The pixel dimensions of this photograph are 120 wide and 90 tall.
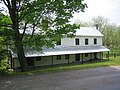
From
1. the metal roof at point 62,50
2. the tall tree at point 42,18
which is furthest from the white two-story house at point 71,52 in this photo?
the tall tree at point 42,18

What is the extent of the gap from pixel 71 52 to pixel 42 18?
1326 cm

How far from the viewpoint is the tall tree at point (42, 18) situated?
70.7ft

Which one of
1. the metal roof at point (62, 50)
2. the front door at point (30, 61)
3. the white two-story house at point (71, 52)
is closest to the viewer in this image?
the metal roof at point (62, 50)

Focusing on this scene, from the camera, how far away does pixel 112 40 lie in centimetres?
6619

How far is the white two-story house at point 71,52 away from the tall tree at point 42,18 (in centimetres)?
638

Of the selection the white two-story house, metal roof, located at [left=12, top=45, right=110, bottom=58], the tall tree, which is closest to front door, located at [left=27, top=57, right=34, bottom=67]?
the white two-story house

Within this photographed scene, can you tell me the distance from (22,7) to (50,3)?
3.43 m

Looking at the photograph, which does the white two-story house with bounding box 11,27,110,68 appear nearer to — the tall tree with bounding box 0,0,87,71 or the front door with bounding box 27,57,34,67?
the front door with bounding box 27,57,34,67

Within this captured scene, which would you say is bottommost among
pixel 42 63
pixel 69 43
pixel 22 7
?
pixel 42 63

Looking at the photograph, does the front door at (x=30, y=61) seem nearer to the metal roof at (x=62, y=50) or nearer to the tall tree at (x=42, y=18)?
the metal roof at (x=62, y=50)

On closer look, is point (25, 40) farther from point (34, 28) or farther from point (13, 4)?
point (13, 4)

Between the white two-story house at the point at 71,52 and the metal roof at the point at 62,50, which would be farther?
the white two-story house at the point at 71,52

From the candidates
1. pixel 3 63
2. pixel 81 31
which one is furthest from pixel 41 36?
pixel 81 31

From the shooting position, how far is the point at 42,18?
22.8 m
